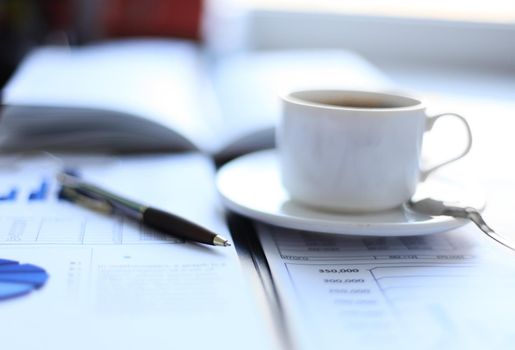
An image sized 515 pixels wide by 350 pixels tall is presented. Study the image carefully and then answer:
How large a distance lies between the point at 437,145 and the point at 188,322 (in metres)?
0.48

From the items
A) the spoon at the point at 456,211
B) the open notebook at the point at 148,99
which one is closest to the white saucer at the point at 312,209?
the spoon at the point at 456,211

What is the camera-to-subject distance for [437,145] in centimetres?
75

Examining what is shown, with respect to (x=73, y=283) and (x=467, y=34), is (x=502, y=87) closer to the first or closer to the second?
(x=467, y=34)

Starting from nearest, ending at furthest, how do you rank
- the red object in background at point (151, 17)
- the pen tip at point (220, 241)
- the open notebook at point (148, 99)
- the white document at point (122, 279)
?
the white document at point (122, 279) → the pen tip at point (220, 241) → the open notebook at point (148, 99) → the red object in background at point (151, 17)

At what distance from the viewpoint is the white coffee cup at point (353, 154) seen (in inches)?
18.3

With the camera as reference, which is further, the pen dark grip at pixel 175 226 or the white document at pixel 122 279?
the pen dark grip at pixel 175 226

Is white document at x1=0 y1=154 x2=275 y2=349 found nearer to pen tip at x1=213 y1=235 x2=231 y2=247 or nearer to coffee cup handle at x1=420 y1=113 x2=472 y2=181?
pen tip at x1=213 y1=235 x2=231 y2=247

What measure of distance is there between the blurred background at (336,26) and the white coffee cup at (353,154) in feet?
2.80

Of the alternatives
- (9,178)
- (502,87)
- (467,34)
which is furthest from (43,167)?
(467,34)

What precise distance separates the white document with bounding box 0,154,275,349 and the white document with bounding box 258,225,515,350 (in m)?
0.03

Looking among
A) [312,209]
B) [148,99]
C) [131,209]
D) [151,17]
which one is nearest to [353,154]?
[312,209]

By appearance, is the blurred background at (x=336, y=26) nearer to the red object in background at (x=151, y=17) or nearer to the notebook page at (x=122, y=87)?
the red object in background at (x=151, y=17)

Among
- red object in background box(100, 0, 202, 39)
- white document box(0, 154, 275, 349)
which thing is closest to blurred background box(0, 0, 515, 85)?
red object in background box(100, 0, 202, 39)

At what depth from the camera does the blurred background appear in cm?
128
